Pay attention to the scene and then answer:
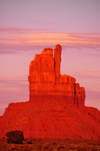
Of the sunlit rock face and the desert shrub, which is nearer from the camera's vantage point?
the desert shrub

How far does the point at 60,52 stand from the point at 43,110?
64.1 ft

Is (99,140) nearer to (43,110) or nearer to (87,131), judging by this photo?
(87,131)

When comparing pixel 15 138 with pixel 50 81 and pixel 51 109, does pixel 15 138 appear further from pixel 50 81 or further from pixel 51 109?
pixel 50 81

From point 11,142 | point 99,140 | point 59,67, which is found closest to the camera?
point 11,142

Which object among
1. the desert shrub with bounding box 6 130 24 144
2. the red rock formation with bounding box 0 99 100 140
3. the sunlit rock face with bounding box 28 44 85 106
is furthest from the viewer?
the sunlit rock face with bounding box 28 44 85 106

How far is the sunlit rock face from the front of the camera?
159 metres

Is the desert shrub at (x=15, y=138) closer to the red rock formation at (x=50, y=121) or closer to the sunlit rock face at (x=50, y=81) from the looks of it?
the red rock formation at (x=50, y=121)

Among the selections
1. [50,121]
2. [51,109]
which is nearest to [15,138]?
[50,121]

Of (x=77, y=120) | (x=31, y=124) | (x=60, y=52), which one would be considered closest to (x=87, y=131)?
(x=77, y=120)

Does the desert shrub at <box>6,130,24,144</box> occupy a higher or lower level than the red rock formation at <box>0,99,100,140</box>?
lower

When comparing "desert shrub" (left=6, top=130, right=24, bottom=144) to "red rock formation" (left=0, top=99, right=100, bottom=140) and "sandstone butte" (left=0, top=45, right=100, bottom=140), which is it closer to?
"red rock formation" (left=0, top=99, right=100, bottom=140)

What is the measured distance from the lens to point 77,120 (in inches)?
5876

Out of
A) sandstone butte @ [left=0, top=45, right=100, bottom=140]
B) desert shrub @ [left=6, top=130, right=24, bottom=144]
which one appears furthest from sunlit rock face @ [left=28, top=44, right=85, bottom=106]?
desert shrub @ [left=6, top=130, right=24, bottom=144]

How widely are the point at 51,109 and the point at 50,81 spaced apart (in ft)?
37.0
